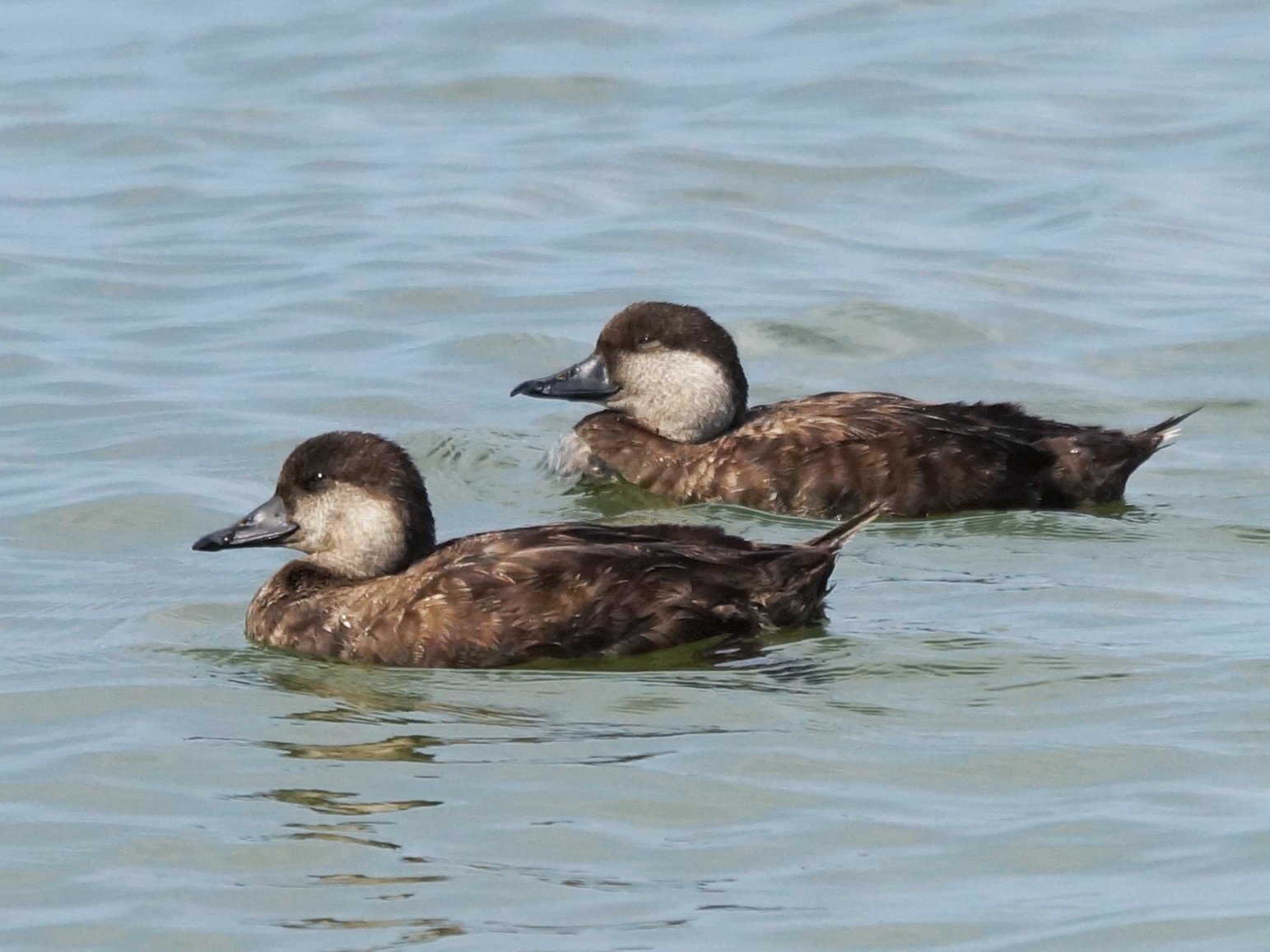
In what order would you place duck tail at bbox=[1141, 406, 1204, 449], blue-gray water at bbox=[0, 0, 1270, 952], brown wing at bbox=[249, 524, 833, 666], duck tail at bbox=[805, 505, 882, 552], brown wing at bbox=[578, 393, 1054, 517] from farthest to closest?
duck tail at bbox=[1141, 406, 1204, 449] < brown wing at bbox=[578, 393, 1054, 517] < duck tail at bbox=[805, 505, 882, 552] < brown wing at bbox=[249, 524, 833, 666] < blue-gray water at bbox=[0, 0, 1270, 952]

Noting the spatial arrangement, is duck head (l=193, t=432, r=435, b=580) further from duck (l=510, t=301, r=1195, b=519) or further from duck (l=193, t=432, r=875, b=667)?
duck (l=510, t=301, r=1195, b=519)

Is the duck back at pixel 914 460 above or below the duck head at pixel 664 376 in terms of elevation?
below

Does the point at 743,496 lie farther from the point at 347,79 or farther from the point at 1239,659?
the point at 347,79

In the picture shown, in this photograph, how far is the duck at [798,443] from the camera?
10430 millimetres

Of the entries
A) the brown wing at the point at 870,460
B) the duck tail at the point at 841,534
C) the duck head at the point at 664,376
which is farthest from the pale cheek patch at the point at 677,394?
the duck tail at the point at 841,534

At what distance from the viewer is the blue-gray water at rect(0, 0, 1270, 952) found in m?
6.54

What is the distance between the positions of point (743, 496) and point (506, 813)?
4.04 meters

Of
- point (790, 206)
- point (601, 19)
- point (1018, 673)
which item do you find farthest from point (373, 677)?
point (601, 19)

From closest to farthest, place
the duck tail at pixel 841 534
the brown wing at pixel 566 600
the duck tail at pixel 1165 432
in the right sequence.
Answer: the brown wing at pixel 566 600 → the duck tail at pixel 841 534 → the duck tail at pixel 1165 432

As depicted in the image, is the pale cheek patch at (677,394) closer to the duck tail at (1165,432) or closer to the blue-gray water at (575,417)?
the blue-gray water at (575,417)

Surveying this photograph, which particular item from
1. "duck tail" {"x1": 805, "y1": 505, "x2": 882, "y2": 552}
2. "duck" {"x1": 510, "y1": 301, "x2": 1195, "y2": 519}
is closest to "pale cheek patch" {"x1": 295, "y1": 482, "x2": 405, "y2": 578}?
"duck tail" {"x1": 805, "y1": 505, "x2": 882, "y2": 552}

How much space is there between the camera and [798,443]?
10.7 meters

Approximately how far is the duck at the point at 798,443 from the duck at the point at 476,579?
1.49 m

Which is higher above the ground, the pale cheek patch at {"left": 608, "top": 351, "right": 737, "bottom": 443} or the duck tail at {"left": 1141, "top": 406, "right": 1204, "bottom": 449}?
the pale cheek patch at {"left": 608, "top": 351, "right": 737, "bottom": 443}
